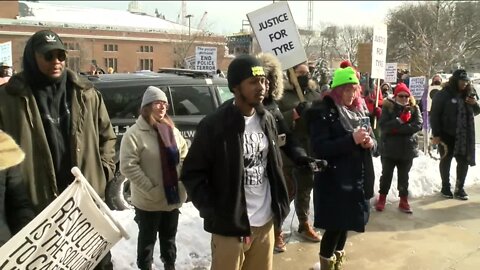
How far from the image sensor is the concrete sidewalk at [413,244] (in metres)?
4.77

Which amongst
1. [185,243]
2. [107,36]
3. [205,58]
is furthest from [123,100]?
[107,36]

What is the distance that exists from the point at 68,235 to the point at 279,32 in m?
3.53

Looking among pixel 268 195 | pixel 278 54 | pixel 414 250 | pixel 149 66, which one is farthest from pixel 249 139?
pixel 149 66

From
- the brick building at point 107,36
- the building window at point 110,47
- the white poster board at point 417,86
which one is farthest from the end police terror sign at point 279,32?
the building window at point 110,47

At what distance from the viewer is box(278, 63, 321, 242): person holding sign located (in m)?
4.85

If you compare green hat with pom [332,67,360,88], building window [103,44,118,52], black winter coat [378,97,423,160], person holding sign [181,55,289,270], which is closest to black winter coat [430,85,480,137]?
black winter coat [378,97,423,160]

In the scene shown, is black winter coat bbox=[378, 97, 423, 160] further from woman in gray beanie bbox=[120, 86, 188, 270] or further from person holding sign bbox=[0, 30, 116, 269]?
person holding sign bbox=[0, 30, 116, 269]

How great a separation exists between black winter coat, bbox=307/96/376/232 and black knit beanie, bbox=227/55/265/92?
45.9 inches

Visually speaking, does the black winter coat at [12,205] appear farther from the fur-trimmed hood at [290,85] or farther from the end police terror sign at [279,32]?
the end police terror sign at [279,32]

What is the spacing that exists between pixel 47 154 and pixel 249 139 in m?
1.21

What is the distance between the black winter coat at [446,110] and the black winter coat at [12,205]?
6044 millimetres

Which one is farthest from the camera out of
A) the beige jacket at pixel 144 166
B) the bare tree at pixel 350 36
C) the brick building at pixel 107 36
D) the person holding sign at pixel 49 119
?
the brick building at pixel 107 36

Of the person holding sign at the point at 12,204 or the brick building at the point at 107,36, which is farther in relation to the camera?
the brick building at the point at 107,36

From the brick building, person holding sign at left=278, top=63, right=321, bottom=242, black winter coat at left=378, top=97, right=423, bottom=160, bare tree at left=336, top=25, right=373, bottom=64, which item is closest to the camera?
person holding sign at left=278, top=63, right=321, bottom=242
